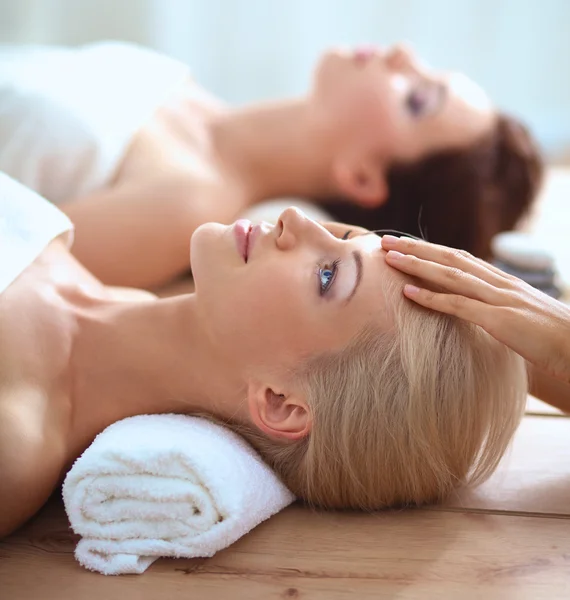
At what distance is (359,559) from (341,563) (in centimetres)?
3

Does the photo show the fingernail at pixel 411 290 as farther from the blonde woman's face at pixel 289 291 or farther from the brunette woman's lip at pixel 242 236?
the brunette woman's lip at pixel 242 236

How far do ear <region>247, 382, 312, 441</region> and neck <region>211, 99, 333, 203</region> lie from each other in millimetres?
1177

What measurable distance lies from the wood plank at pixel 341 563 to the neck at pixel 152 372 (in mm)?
190

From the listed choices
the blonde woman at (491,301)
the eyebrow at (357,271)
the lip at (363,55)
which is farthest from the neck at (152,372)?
the lip at (363,55)

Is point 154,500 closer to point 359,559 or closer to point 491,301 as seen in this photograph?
point 359,559

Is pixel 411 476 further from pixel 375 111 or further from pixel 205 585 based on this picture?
pixel 375 111

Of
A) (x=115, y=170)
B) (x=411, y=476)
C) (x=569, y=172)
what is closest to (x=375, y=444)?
(x=411, y=476)

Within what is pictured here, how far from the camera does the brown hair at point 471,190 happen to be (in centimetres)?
225

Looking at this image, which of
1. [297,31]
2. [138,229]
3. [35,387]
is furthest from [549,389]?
[297,31]

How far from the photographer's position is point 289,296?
1.21 meters

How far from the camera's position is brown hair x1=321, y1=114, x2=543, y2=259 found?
7.38 feet

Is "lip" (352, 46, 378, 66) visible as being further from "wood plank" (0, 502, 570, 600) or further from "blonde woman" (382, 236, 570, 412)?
"wood plank" (0, 502, 570, 600)

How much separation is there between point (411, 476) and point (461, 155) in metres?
1.29

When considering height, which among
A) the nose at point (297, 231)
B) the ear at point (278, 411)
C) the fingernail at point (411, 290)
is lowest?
the ear at point (278, 411)
